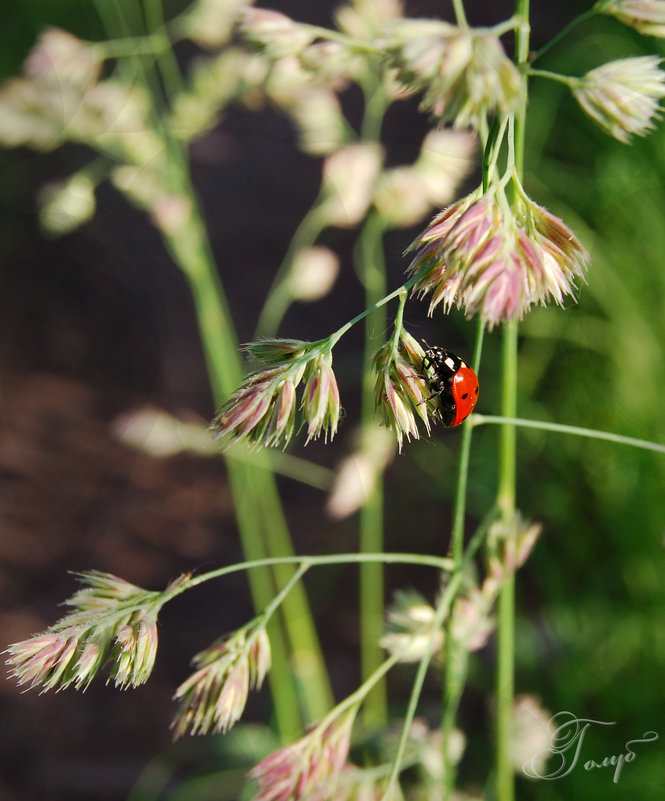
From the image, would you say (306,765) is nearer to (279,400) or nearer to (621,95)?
(279,400)

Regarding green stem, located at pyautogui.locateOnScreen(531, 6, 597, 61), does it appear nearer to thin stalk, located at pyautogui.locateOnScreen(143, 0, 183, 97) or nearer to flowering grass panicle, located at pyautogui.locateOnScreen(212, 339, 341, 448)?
flowering grass panicle, located at pyautogui.locateOnScreen(212, 339, 341, 448)

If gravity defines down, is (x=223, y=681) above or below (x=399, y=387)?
below

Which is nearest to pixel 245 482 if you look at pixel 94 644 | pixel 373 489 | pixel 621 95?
pixel 373 489

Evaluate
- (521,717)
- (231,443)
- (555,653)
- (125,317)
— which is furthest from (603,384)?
(125,317)

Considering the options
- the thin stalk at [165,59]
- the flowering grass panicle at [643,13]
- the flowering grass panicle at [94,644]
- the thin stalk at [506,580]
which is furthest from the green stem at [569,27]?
the thin stalk at [165,59]

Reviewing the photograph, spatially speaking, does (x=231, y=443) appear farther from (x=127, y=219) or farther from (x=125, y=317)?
(x=125, y=317)

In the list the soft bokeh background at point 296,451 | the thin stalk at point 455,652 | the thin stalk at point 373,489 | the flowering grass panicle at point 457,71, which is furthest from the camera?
the soft bokeh background at point 296,451

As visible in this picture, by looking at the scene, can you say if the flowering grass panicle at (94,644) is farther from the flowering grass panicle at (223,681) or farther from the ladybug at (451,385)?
the ladybug at (451,385)
